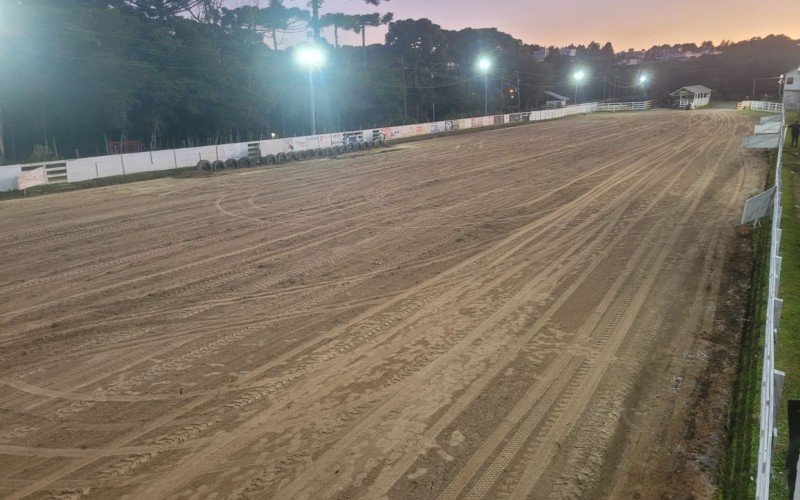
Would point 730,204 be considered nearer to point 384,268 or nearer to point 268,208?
point 384,268

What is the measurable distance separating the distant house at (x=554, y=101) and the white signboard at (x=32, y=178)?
92405mm

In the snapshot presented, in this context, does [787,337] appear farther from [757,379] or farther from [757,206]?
[757,206]

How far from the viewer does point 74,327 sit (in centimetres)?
863

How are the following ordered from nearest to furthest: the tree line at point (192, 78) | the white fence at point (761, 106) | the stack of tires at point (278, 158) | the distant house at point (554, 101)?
the stack of tires at point (278, 158) < the tree line at point (192, 78) < the white fence at point (761, 106) < the distant house at point (554, 101)

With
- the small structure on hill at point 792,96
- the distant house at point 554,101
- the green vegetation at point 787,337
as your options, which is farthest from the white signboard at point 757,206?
the distant house at point 554,101

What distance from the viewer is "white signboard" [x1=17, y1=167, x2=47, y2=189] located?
2380cm

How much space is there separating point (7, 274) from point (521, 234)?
40.1ft

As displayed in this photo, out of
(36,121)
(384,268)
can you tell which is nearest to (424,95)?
(36,121)

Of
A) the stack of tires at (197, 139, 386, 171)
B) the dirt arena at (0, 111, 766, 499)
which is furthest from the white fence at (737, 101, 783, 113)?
the dirt arena at (0, 111, 766, 499)

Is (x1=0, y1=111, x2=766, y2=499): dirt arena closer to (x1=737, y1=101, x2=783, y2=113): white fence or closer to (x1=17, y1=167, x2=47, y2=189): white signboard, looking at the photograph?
(x1=17, y1=167, x2=47, y2=189): white signboard

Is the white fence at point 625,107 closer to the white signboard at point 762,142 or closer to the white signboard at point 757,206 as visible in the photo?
the white signboard at point 762,142

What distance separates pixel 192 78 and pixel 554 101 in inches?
3169

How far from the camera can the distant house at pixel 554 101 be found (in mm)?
101406

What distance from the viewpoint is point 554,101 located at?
107m
